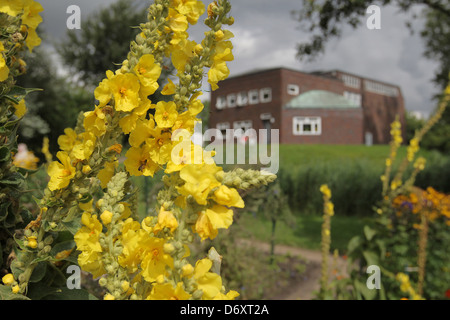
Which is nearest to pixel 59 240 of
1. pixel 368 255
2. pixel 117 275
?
pixel 117 275

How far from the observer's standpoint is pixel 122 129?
0.99m

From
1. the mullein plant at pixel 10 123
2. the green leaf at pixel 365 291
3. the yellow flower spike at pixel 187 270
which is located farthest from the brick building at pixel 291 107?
the yellow flower spike at pixel 187 270

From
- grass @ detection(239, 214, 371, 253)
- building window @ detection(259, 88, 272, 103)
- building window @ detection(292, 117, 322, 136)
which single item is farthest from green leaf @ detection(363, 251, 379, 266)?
building window @ detection(259, 88, 272, 103)

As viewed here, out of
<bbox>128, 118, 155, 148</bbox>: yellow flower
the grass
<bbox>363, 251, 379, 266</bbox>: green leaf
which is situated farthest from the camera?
the grass

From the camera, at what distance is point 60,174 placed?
1.04 meters

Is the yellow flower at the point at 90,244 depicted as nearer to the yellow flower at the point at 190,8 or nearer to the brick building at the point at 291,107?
the yellow flower at the point at 190,8

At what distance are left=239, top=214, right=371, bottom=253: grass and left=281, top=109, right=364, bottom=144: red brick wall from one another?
1014 centimetres

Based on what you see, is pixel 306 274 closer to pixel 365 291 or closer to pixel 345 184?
pixel 365 291

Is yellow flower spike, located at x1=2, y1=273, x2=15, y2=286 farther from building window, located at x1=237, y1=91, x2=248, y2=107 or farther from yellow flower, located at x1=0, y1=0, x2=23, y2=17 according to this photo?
building window, located at x1=237, y1=91, x2=248, y2=107

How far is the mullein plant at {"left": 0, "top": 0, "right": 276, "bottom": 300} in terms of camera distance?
762 millimetres

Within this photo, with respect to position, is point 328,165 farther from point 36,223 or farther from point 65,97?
point 36,223

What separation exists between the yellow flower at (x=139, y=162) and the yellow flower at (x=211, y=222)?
10.4 inches

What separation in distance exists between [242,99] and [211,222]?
22.3m
